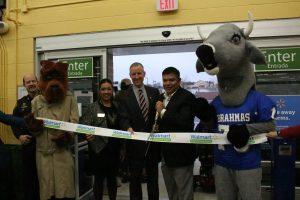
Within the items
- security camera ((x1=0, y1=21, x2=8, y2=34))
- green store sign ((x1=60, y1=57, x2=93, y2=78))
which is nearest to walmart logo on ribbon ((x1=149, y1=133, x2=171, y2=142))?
green store sign ((x1=60, y1=57, x2=93, y2=78))

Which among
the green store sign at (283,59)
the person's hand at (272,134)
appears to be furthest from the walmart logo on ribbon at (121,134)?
the green store sign at (283,59)

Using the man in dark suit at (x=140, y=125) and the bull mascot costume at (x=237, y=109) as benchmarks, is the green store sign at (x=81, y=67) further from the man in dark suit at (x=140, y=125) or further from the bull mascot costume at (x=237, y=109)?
the bull mascot costume at (x=237, y=109)

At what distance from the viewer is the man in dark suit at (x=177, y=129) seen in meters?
2.67

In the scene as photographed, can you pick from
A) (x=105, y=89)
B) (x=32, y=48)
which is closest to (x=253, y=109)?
(x=105, y=89)

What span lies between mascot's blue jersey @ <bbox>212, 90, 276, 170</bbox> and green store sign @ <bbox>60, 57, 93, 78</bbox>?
2620 millimetres

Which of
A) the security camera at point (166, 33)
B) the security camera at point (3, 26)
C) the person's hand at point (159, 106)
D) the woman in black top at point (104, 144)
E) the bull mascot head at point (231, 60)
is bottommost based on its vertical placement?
the woman in black top at point (104, 144)

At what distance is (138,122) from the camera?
9.62 feet

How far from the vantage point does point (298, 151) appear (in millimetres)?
3904

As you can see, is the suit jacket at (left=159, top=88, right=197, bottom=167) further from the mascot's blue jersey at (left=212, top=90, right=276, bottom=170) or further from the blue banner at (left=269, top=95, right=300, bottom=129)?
the blue banner at (left=269, top=95, right=300, bottom=129)

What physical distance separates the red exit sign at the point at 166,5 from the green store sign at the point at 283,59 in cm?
122

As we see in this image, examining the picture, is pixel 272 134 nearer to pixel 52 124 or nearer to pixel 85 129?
pixel 85 129

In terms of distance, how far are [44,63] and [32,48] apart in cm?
206

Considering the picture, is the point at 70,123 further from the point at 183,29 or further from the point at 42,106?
the point at 183,29

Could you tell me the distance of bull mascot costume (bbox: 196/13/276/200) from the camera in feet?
7.38
